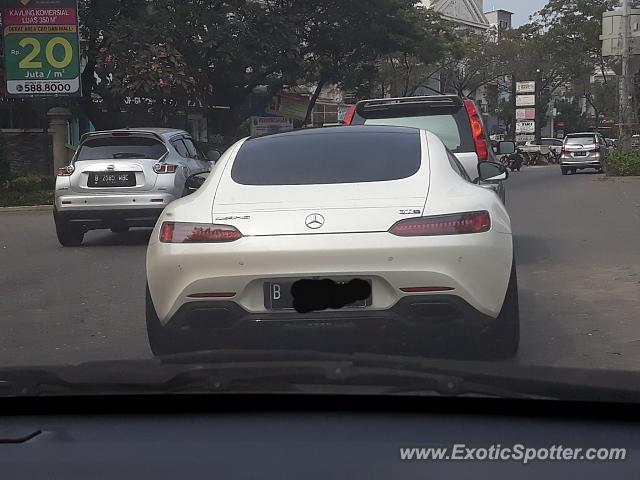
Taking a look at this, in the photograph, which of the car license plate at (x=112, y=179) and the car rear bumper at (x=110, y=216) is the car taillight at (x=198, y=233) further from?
the car license plate at (x=112, y=179)

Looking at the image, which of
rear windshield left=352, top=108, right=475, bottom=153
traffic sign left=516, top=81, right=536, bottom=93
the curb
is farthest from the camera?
traffic sign left=516, top=81, right=536, bottom=93

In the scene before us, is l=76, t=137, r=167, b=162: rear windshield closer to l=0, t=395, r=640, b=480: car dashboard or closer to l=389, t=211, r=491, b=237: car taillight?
l=389, t=211, r=491, b=237: car taillight

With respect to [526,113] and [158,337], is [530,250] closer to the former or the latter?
[158,337]

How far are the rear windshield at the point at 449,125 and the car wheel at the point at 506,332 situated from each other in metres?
4.67

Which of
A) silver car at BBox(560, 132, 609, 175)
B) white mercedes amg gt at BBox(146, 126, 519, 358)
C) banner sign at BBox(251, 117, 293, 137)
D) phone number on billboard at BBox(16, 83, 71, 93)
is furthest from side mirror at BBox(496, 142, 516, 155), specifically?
banner sign at BBox(251, 117, 293, 137)

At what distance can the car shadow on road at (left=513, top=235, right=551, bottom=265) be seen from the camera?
10555mm

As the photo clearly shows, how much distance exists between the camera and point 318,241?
15.6 ft

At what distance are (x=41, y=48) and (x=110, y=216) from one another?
11.2 meters

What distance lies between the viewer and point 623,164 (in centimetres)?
2641

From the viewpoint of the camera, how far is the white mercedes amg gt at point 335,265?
475 cm

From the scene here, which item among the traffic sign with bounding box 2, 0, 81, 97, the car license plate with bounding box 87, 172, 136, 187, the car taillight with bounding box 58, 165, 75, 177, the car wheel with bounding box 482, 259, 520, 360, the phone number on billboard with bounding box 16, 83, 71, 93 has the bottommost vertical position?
the car wheel with bounding box 482, 259, 520, 360

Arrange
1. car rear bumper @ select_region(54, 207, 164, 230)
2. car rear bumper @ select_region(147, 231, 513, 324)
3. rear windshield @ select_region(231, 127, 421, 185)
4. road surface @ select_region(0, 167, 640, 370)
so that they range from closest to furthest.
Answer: car rear bumper @ select_region(147, 231, 513, 324)
rear windshield @ select_region(231, 127, 421, 185)
road surface @ select_region(0, 167, 640, 370)
car rear bumper @ select_region(54, 207, 164, 230)

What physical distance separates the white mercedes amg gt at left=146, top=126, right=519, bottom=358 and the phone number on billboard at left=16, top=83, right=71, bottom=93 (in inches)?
696

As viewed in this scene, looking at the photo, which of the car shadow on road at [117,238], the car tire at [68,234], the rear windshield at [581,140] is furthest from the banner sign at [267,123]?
the car tire at [68,234]
